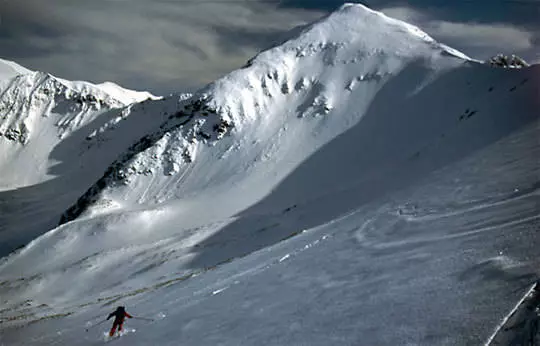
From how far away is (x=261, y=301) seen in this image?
16.1 metres

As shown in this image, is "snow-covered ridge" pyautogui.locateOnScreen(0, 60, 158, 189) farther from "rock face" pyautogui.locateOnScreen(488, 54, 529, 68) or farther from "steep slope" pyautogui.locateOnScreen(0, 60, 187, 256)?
"rock face" pyautogui.locateOnScreen(488, 54, 529, 68)

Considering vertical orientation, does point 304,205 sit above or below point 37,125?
below

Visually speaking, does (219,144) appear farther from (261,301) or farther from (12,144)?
(12,144)

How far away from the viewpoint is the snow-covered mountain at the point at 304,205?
515 inches

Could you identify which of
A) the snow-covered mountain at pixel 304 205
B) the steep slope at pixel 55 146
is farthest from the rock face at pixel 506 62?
the steep slope at pixel 55 146

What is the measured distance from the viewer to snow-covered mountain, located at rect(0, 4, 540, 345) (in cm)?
1308

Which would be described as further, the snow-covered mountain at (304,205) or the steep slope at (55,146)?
the steep slope at (55,146)

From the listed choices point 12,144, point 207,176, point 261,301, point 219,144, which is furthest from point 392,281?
point 12,144

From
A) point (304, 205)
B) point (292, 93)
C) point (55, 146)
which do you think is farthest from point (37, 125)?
point (304, 205)

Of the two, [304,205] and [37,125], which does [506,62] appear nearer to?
[304,205]

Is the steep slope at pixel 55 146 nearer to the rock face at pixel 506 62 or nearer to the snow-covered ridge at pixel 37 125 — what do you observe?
the snow-covered ridge at pixel 37 125

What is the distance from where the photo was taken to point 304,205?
57.6 meters

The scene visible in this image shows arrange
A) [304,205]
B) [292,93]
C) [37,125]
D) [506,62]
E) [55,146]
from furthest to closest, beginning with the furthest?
[37,125] < [55,146] < [292,93] < [506,62] < [304,205]

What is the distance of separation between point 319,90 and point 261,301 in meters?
85.5
